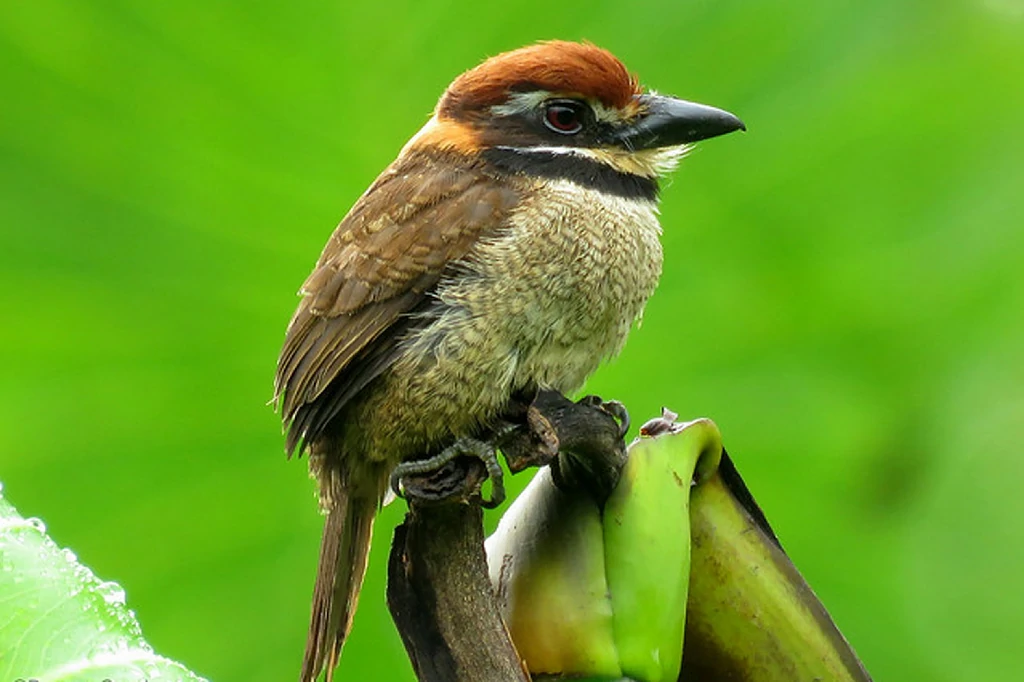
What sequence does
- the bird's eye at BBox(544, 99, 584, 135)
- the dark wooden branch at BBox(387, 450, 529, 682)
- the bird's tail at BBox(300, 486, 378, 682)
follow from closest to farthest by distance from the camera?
the dark wooden branch at BBox(387, 450, 529, 682) < the bird's tail at BBox(300, 486, 378, 682) < the bird's eye at BBox(544, 99, 584, 135)

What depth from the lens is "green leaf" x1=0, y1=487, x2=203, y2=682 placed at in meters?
0.64

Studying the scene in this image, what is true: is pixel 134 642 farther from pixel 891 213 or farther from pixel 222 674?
pixel 891 213

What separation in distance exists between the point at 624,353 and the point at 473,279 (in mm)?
460

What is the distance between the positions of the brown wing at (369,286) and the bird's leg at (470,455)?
174 millimetres

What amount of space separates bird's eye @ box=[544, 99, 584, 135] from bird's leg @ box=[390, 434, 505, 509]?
45cm

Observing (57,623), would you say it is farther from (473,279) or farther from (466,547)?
(473,279)

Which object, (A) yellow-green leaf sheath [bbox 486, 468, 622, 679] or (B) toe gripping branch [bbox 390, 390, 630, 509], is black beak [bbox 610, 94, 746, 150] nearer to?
(B) toe gripping branch [bbox 390, 390, 630, 509]

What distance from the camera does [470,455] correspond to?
149cm

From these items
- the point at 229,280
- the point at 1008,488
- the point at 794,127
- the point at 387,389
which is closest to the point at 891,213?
the point at 794,127

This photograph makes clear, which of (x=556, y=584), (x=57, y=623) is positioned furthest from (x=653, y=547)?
(x=57, y=623)

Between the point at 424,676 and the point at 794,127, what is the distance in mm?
1171

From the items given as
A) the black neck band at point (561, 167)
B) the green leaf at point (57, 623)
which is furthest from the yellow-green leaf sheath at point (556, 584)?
the black neck band at point (561, 167)

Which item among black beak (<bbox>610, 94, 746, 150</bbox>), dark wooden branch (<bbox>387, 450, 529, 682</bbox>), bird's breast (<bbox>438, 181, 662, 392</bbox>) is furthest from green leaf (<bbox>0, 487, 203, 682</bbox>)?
black beak (<bbox>610, 94, 746, 150</bbox>)

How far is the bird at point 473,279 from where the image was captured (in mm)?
1713
